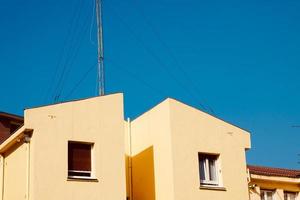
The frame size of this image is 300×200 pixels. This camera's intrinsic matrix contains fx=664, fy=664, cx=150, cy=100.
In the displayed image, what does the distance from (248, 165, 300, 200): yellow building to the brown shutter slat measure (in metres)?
9.85

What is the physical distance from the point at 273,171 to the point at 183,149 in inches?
330

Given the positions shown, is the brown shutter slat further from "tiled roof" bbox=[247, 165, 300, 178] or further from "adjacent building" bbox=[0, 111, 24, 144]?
"adjacent building" bbox=[0, 111, 24, 144]

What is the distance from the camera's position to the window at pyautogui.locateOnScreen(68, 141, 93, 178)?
27.8 m

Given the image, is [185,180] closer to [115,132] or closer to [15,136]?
[115,132]

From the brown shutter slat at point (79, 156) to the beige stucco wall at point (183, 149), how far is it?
3883 millimetres

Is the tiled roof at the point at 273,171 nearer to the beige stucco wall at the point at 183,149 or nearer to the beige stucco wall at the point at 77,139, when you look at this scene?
the beige stucco wall at the point at 183,149

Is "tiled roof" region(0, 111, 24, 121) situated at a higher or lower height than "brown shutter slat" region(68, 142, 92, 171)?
higher

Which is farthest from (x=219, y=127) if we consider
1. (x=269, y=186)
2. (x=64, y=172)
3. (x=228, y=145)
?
(x=64, y=172)

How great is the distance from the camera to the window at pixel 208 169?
31.0 m

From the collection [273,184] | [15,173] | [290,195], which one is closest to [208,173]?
[273,184]

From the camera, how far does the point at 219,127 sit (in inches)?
1257

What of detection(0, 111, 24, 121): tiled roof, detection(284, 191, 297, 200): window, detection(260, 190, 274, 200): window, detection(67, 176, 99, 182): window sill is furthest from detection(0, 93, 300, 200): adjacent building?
detection(0, 111, 24, 121): tiled roof

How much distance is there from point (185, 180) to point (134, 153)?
4144 mm

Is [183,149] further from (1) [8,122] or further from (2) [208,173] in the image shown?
(1) [8,122]
